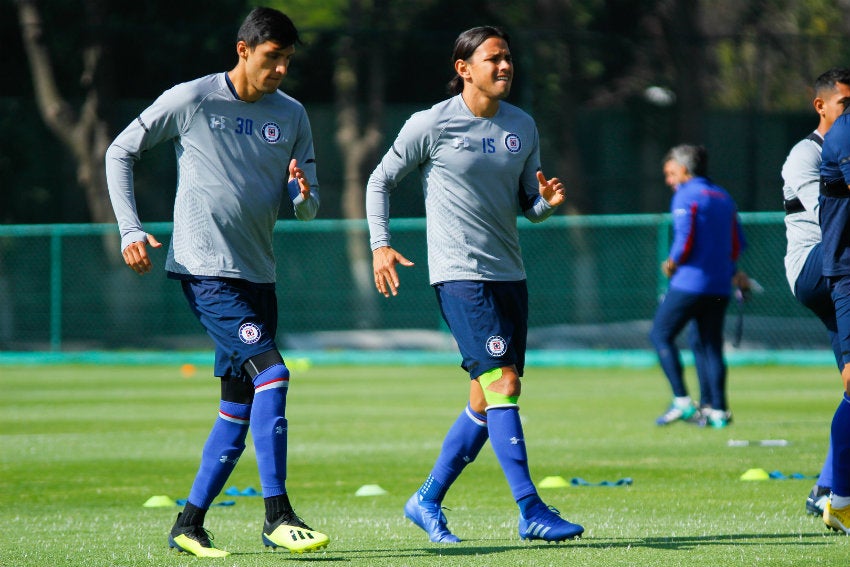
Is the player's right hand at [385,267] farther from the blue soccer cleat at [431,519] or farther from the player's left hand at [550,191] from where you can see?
the blue soccer cleat at [431,519]

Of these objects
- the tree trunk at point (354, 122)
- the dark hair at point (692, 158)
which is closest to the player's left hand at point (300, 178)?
the dark hair at point (692, 158)

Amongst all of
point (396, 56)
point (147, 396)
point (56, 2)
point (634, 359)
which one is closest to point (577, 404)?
point (147, 396)

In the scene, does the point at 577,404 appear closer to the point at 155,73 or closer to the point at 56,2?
the point at 155,73

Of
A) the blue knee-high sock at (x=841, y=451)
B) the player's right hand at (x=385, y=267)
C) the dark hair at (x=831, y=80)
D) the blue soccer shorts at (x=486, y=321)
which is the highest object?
the dark hair at (x=831, y=80)

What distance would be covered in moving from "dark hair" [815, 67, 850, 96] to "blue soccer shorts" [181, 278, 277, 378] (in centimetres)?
285

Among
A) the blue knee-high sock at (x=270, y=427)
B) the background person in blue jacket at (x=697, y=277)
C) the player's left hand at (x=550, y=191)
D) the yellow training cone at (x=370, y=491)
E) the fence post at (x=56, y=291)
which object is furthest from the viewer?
the fence post at (x=56, y=291)

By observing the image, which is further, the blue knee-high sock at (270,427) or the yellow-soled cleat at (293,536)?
the blue knee-high sock at (270,427)

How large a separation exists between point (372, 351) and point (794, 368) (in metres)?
7.30

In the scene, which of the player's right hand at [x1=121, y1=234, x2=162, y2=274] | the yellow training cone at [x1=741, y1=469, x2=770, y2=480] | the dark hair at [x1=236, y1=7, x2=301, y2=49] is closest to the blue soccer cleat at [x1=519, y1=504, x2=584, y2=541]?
the player's right hand at [x1=121, y1=234, x2=162, y2=274]

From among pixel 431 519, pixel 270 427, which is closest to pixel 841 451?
pixel 431 519

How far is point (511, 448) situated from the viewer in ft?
19.9

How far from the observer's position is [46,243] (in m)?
26.0

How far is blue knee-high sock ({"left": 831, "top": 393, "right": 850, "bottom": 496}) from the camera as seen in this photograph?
647 cm

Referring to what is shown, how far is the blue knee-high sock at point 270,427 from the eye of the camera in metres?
5.85
